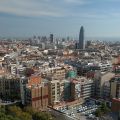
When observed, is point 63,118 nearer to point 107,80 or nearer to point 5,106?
point 5,106

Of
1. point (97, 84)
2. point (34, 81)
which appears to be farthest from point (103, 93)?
point (34, 81)

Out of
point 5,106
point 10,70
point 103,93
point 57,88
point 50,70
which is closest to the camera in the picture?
point 5,106

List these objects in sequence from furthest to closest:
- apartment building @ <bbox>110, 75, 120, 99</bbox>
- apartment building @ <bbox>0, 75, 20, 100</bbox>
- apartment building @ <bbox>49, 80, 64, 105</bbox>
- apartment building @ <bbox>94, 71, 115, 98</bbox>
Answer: apartment building @ <bbox>94, 71, 115, 98</bbox> → apartment building @ <bbox>0, 75, 20, 100</bbox> → apartment building @ <bbox>110, 75, 120, 99</bbox> → apartment building @ <bbox>49, 80, 64, 105</bbox>

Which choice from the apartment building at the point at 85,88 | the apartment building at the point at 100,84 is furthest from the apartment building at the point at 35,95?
the apartment building at the point at 100,84

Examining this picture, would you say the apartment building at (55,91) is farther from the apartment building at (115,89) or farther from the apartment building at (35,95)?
the apartment building at (115,89)

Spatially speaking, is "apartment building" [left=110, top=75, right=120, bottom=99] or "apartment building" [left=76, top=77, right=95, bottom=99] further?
"apartment building" [left=76, top=77, right=95, bottom=99]

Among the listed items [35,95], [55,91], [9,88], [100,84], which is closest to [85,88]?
[100,84]

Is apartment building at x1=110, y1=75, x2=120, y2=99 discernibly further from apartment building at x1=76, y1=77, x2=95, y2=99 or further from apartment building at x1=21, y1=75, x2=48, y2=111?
apartment building at x1=21, y1=75, x2=48, y2=111

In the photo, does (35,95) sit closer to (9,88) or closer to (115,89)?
(9,88)

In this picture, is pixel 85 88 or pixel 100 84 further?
pixel 100 84

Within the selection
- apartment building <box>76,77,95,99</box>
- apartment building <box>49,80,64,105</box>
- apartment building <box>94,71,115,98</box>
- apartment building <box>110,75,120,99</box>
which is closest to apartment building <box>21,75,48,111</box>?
apartment building <box>49,80,64,105</box>

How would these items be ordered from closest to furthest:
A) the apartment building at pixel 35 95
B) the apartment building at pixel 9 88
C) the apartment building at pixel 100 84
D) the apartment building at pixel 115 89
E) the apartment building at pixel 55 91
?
the apartment building at pixel 35 95
the apartment building at pixel 55 91
the apartment building at pixel 115 89
the apartment building at pixel 9 88
the apartment building at pixel 100 84
